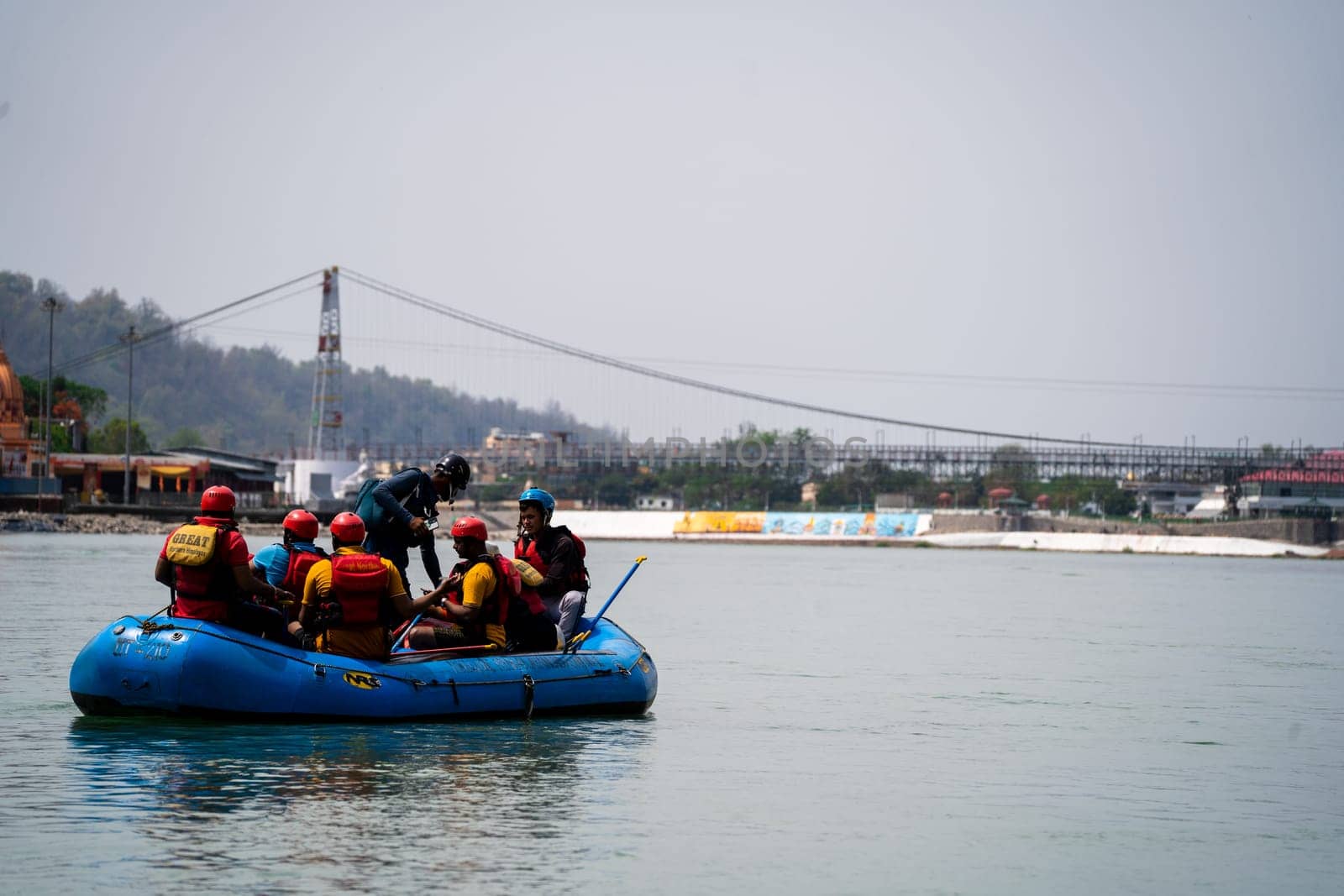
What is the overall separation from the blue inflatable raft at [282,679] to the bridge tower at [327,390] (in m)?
144

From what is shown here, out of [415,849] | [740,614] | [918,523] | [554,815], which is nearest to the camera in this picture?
[415,849]

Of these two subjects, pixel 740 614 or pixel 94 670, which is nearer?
pixel 94 670

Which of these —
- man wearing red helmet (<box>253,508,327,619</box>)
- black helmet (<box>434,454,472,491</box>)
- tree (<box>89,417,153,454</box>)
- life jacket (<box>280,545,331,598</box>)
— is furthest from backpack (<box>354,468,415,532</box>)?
tree (<box>89,417,153,454</box>)

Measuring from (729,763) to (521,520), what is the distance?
10.9ft

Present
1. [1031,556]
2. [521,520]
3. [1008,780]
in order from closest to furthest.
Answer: [1008,780] → [521,520] → [1031,556]

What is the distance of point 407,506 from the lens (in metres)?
17.2

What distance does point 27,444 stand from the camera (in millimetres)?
110812

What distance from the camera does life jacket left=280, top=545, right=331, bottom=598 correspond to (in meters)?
16.0

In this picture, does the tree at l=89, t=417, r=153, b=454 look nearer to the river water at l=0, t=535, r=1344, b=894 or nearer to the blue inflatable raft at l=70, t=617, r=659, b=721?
the river water at l=0, t=535, r=1344, b=894

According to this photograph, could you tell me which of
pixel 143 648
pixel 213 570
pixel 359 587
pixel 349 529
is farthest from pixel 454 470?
pixel 143 648

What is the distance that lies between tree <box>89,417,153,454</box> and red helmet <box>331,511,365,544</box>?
5636 inches

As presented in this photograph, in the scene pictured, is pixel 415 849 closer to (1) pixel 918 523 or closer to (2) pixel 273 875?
(2) pixel 273 875

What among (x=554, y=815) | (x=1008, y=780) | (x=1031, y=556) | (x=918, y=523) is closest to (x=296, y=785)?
(x=554, y=815)

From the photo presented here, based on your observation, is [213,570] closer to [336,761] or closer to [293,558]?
[293,558]
